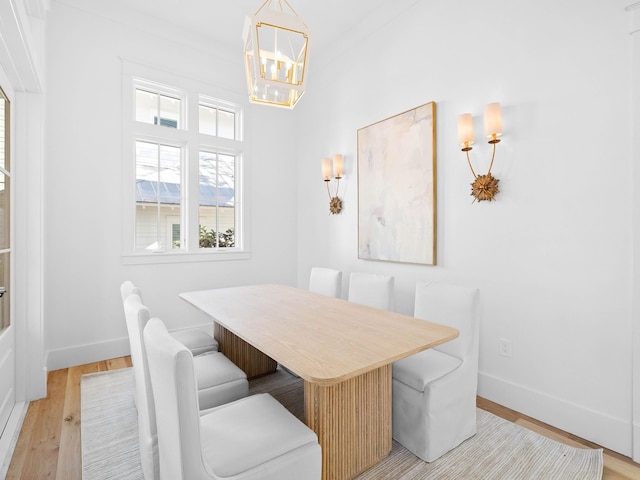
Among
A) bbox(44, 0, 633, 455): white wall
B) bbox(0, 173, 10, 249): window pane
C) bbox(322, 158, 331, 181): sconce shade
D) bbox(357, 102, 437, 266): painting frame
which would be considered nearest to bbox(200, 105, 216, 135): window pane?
bbox(44, 0, 633, 455): white wall

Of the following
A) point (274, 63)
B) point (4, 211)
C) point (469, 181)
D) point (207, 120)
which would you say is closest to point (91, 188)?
point (4, 211)

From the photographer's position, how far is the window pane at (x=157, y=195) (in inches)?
131

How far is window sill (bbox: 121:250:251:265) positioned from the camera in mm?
3174

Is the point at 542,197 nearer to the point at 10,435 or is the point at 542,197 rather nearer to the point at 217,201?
the point at 217,201

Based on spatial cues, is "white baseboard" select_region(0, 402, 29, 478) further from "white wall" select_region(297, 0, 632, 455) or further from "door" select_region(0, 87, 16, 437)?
"white wall" select_region(297, 0, 632, 455)

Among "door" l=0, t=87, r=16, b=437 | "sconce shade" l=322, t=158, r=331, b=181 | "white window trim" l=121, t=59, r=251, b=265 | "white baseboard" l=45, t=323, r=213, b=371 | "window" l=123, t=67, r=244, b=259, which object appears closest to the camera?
"door" l=0, t=87, r=16, b=437

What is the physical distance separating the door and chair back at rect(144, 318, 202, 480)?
1.63m

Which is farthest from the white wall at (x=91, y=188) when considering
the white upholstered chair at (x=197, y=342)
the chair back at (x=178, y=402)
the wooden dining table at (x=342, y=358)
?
the chair back at (x=178, y=402)

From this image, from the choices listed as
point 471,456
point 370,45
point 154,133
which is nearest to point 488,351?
point 471,456

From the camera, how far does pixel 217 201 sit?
3814 mm

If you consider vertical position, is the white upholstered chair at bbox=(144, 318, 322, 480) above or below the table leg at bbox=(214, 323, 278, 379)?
above

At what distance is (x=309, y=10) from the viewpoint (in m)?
3.12

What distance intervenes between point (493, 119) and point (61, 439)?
324 cm

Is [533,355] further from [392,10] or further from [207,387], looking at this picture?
[392,10]
